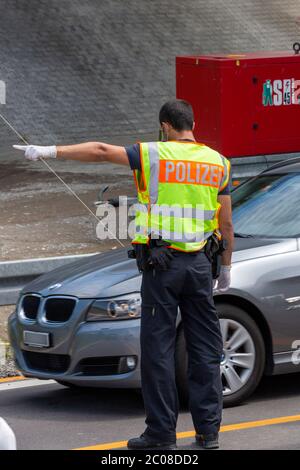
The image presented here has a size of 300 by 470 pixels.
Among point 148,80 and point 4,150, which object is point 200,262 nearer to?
point 4,150

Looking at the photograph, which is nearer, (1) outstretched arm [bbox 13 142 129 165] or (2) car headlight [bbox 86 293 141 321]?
(1) outstretched arm [bbox 13 142 129 165]

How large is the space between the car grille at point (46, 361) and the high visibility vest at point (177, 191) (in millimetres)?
1409

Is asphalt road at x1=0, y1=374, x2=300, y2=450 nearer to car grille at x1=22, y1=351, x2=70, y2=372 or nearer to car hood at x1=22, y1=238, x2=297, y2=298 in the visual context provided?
car grille at x1=22, y1=351, x2=70, y2=372

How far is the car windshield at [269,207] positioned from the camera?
26.7 ft

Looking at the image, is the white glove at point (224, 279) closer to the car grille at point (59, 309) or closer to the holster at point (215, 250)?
the holster at point (215, 250)

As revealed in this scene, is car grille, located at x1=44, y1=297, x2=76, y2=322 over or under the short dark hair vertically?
under

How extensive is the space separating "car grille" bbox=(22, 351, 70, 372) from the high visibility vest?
4.62 ft

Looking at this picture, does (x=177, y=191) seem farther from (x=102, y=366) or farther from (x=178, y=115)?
(x=102, y=366)

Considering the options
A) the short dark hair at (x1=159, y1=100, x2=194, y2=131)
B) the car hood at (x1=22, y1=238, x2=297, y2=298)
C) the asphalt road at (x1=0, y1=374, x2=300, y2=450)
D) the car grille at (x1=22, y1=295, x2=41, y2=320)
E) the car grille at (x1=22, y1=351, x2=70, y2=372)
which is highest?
the short dark hair at (x1=159, y1=100, x2=194, y2=131)

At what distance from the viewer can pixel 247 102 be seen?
13352mm

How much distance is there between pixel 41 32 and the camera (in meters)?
23.4

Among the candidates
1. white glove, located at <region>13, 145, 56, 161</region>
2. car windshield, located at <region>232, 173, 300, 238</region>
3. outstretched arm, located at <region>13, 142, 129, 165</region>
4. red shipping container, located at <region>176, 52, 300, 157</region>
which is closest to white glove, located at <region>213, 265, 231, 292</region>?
outstretched arm, located at <region>13, 142, 129, 165</region>

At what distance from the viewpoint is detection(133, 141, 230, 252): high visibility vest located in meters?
6.36

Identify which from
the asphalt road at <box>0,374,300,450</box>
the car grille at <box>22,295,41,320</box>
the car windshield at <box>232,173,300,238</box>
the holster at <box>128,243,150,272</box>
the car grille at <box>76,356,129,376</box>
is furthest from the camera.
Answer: the car windshield at <box>232,173,300,238</box>
